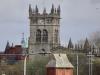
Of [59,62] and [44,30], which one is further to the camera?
[44,30]

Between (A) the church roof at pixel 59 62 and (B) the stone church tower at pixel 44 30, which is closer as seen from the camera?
(A) the church roof at pixel 59 62

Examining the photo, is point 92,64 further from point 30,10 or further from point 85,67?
point 30,10

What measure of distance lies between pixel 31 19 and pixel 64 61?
15246 cm

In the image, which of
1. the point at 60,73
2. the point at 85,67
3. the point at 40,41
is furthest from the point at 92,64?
the point at 40,41

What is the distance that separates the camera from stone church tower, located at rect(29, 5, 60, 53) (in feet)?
582

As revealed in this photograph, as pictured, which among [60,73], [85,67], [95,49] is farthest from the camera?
[95,49]

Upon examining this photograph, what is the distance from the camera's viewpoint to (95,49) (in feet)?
446

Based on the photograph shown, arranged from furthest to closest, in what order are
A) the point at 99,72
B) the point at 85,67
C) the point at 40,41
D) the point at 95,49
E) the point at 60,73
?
the point at 40,41, the point at 95,49, the point at 85,67, the point at 99,72, the point at 60,73

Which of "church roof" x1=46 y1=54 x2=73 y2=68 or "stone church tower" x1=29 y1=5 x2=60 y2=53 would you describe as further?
"stone church tower" x1=29 y1=5 x2=60 y2=53

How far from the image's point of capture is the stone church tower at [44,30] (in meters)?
178

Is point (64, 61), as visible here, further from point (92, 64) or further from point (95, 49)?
point (95, 49)

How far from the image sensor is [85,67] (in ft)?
282

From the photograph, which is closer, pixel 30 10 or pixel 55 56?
pixel 55 56

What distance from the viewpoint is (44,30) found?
595 ft
